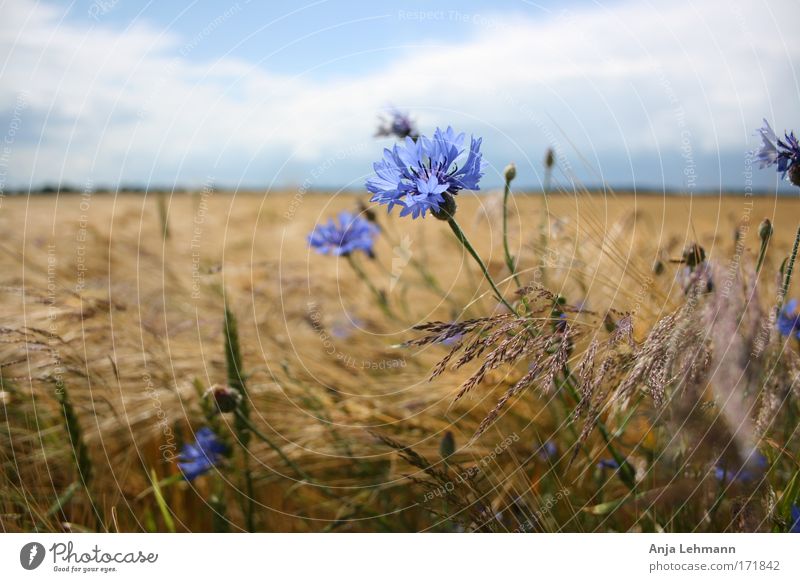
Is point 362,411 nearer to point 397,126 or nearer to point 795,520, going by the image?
point 397,126

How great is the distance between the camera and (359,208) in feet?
5.26

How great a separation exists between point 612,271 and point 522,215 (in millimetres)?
546

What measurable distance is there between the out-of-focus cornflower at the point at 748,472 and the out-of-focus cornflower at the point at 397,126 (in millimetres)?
713

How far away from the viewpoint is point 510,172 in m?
0.95

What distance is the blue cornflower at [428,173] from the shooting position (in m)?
0.69

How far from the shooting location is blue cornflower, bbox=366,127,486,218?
2.27ft

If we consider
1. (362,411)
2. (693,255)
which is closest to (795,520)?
(693,255)

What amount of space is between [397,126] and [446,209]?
0.53 metres

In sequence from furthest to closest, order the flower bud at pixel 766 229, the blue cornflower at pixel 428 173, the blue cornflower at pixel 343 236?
1. the blue cornflower at pixel 343 236
2. the flower bud at pixel 766 229
3. the blue cornflower at pixel 428 173

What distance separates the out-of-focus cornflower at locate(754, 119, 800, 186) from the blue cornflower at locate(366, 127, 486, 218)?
0.35m

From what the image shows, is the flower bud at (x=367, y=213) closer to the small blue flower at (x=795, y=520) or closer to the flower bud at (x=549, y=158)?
the flower bud at (x=549, y=158)
